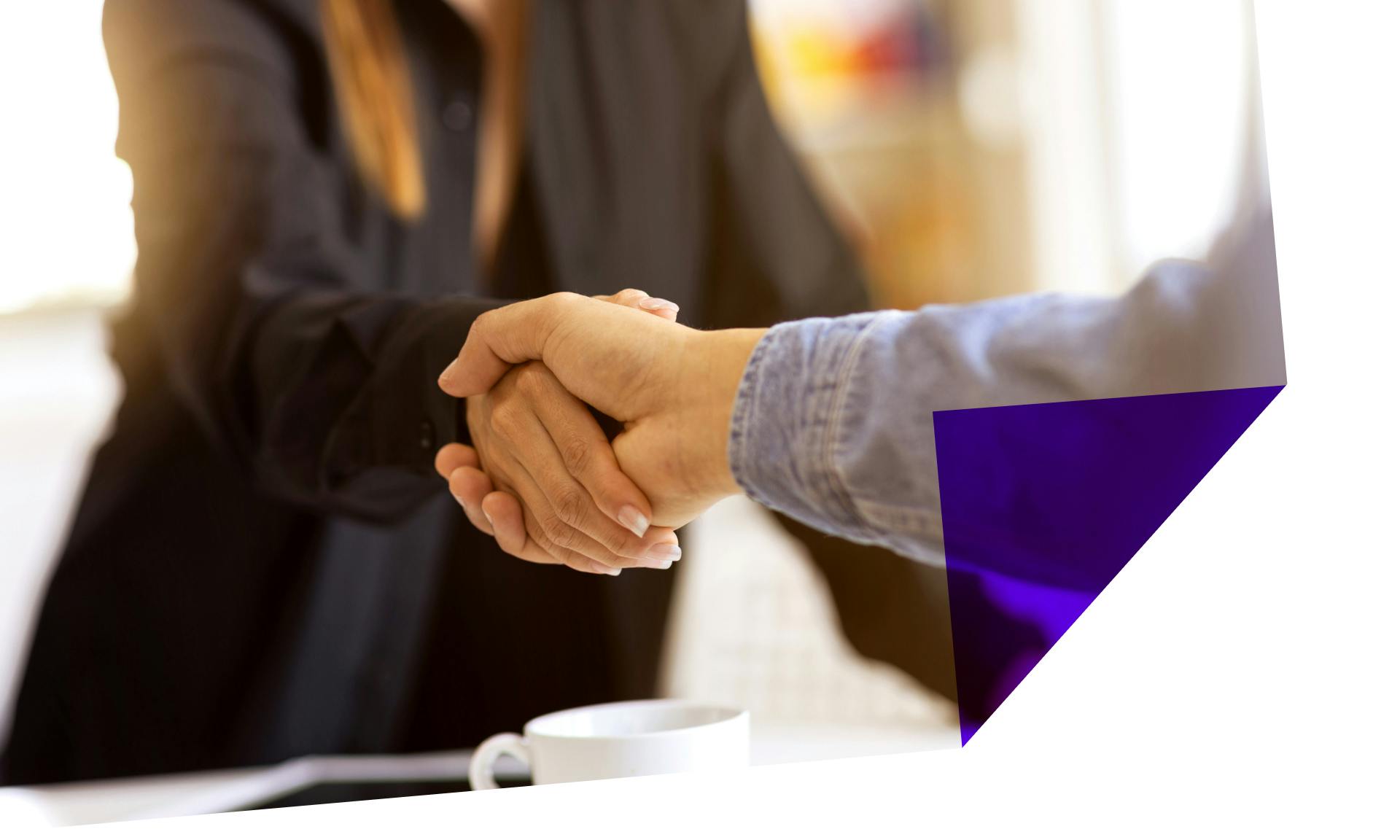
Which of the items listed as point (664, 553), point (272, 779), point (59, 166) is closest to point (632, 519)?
point (664, 553)

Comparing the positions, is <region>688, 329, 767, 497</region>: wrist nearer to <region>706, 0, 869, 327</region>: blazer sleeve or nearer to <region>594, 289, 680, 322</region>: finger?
<region>594, 289, 680, 322</region>: finger

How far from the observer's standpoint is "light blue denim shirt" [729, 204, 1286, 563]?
0.35 m

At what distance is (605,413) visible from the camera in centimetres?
37

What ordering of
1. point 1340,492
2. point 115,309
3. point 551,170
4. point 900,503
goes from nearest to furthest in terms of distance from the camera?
1. point 900,503
2. point 1340,492
3. point 115,309
4. point 551,170

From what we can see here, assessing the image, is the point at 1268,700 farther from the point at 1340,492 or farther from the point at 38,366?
the point at 38,366

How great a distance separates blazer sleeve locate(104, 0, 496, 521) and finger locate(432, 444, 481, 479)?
1.8 inches

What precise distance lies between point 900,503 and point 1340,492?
0.25m

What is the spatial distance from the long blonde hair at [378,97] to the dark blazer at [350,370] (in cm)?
1

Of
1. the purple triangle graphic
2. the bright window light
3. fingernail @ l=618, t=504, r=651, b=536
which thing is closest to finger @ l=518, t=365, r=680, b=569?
fingernail @ l=618, t=504, r=651, b=536

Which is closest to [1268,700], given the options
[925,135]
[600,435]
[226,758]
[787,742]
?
[787,742]

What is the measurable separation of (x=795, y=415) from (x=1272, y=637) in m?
0.27

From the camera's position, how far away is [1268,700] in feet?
1.50

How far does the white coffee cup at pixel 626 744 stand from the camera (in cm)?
31

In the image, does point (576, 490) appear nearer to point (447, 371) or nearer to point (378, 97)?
point (447, 371)
